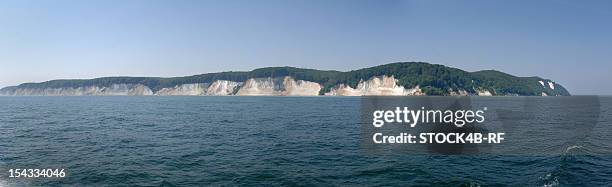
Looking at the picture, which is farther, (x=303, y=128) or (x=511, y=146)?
(x=303, y=128)

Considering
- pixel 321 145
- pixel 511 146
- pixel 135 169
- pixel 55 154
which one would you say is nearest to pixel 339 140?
pixel 321 145

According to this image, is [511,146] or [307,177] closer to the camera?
[307,177]

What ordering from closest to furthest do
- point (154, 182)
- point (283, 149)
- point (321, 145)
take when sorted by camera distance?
1. point (154, 182)
2. point (283, 149)
3. point (321, 145)

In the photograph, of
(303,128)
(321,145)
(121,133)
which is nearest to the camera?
(321,145)

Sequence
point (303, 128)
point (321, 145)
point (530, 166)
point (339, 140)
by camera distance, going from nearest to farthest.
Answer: point (530, 166)
point (321, 145)
point (339, 140)
point (303, 128)

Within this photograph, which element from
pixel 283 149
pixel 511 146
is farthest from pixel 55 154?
pixel 511 146

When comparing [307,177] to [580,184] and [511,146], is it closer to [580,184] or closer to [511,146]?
[580,184]

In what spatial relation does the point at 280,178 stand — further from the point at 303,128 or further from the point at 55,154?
the point at 303,128

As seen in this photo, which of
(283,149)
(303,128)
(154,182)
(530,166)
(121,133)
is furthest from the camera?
(303,128)

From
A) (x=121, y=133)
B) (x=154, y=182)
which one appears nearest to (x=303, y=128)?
(x=121, y=133)
